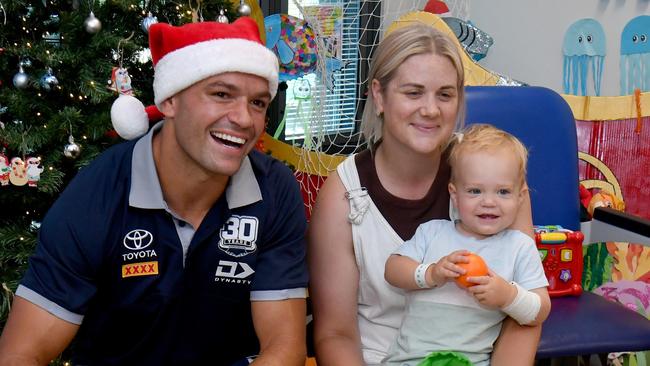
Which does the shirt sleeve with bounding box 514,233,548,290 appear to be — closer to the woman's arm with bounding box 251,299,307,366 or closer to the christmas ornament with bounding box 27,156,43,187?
the woman's arm with bounding box 251,299,307,366

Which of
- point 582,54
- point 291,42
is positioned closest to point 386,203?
Result: point 291,42

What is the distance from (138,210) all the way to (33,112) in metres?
0.93

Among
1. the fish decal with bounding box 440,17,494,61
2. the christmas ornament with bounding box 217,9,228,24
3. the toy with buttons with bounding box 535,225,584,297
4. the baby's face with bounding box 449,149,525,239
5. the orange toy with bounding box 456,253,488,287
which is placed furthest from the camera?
the fish decal with bounding box 440,17,494,61

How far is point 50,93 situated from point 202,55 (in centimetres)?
100

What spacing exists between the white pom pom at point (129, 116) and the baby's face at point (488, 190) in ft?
2.48

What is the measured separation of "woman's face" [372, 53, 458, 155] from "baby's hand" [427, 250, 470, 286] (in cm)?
27

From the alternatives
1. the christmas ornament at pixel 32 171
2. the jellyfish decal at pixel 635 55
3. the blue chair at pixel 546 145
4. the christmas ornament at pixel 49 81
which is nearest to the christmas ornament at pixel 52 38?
Answer: the christmas ornament at pixel 49 81

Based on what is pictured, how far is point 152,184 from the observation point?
1.53 meters

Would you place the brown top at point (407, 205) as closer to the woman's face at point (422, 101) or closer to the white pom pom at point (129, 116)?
the woman's face at point (422, 101)

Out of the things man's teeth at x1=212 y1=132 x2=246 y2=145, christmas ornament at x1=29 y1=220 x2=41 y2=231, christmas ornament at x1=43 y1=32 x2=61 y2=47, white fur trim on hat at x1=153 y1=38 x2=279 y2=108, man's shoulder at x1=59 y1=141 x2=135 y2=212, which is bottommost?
christmas ornament at x1=29 y1=220 x2=41 y2=231

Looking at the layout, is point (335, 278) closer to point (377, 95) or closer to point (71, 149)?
point (377, 95)

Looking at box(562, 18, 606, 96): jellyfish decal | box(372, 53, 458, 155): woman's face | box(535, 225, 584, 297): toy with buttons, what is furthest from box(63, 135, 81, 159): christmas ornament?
box(562, 18, 606, 96): jellyfish decal

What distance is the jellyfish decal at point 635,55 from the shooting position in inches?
122

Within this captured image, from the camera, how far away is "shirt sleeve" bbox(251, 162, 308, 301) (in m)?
1.60
